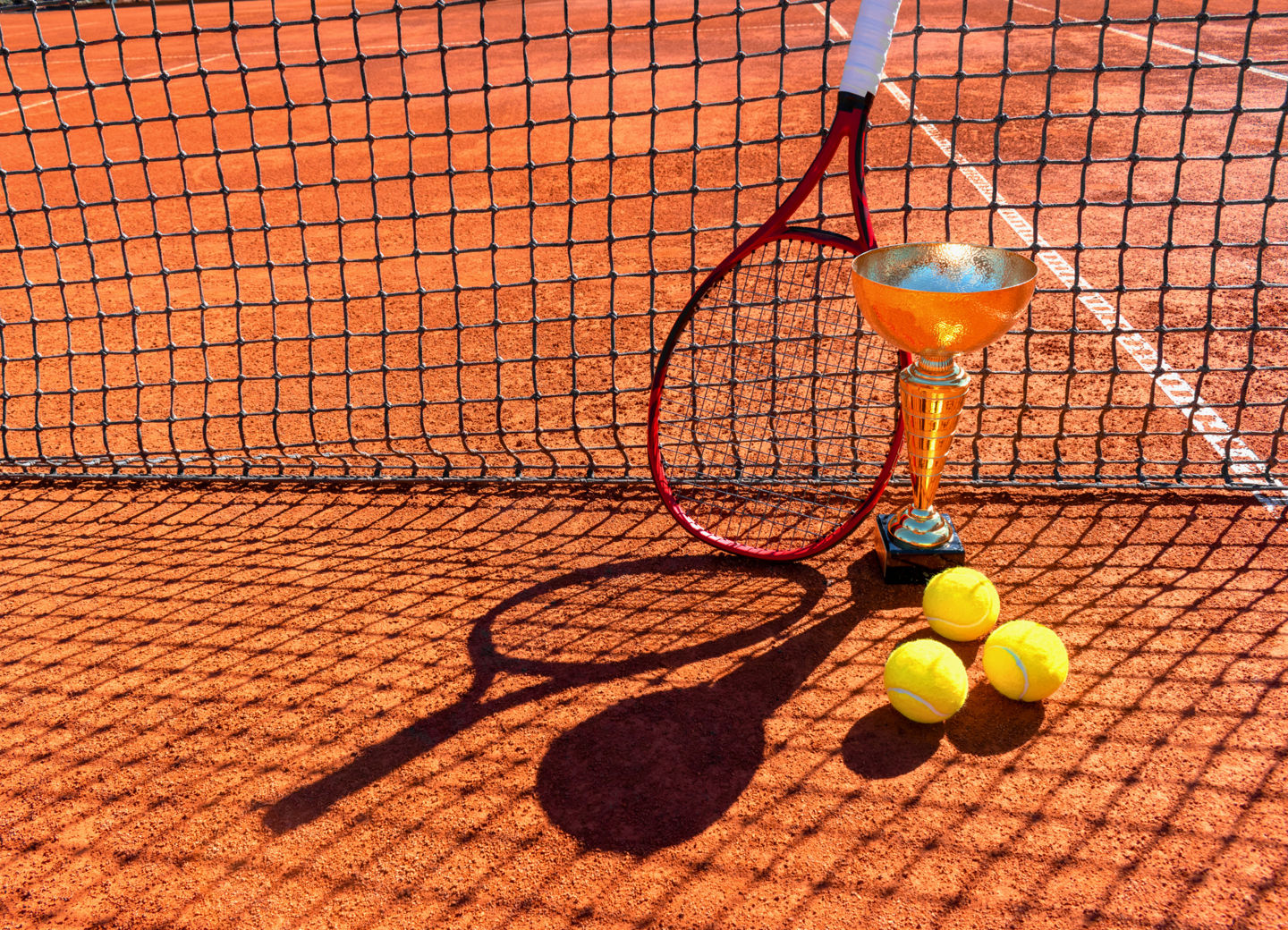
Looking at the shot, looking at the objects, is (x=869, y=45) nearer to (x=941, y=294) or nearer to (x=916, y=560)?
(x=941, y=294)

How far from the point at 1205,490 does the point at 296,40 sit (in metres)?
17.5

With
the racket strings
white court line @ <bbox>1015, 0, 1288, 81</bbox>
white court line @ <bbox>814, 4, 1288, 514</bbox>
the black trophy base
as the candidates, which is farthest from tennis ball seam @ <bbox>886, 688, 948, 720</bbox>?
white court line @ <bbox>1015, 0, 1288, 81</bbox>

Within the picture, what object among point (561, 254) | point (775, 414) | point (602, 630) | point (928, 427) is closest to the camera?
point (928, 427)

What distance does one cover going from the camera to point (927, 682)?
8.97 ft

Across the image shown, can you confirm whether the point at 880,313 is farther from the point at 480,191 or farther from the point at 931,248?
the point at 480,191

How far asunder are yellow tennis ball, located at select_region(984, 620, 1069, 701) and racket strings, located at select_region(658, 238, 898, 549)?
760mm

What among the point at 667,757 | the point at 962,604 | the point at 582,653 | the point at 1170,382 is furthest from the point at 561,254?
the point at 667,757

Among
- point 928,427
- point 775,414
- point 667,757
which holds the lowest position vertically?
point 667,757

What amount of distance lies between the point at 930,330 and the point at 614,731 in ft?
4.54

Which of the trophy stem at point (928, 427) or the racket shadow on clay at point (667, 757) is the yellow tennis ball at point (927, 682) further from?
the trophy stem at point (928, 427)

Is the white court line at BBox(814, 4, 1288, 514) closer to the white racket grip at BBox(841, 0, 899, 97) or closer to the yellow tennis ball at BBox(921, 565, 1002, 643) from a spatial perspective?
the white racket grip at BBox(841, 0, 899, 97)

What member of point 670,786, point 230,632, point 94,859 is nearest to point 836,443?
point 670,786

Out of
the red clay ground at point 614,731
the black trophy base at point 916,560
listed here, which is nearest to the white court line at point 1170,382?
the red clay ground at point 614,731

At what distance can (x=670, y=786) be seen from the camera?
2.66 m
